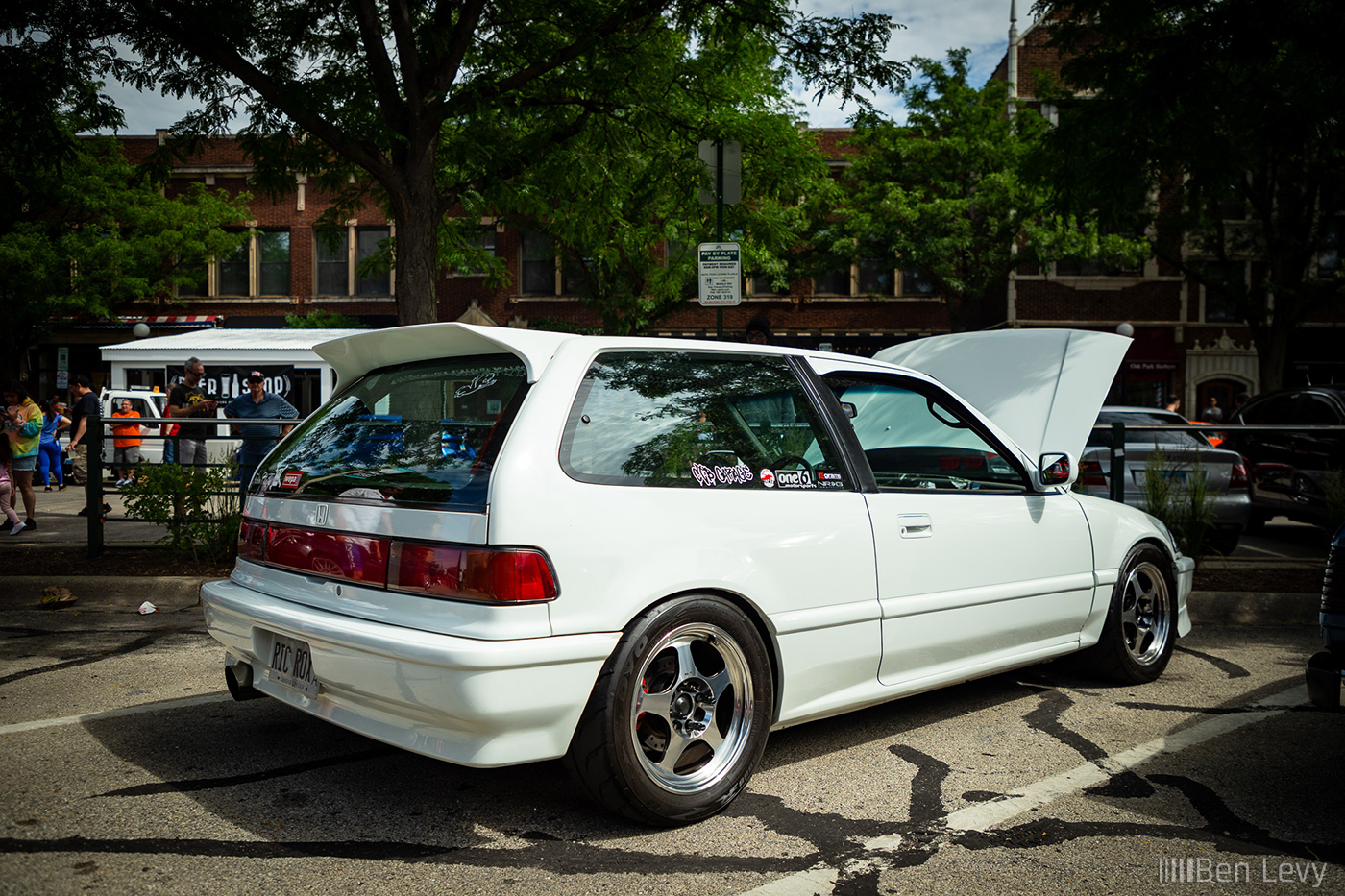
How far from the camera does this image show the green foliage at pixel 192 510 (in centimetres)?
768

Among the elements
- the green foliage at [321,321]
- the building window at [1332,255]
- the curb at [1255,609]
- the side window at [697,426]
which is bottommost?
the curb at [1255,609]

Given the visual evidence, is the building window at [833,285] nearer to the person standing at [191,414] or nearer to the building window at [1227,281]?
the building window at [1227,281]

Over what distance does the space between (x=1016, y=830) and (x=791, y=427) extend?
5.11 ft

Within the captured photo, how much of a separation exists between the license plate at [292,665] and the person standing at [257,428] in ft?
9.85

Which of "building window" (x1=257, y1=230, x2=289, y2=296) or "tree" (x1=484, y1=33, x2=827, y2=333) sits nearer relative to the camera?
"tree" (x1=484, y1=33, x2=827, y2=333)

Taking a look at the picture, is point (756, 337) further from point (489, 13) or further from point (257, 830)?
point (257, 830)

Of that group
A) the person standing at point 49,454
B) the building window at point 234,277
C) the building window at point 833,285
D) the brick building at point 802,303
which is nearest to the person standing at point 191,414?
the person standing at point 49,454

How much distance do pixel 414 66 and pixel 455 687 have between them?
7007 millimetres

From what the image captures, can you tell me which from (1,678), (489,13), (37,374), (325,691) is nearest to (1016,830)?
(325,691)

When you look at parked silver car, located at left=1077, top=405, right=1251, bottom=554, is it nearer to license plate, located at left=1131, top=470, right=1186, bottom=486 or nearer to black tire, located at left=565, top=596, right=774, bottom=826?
license plate, located at left=1131, top=470, right=1186, bottom=486

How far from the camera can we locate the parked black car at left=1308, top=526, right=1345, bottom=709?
318cm

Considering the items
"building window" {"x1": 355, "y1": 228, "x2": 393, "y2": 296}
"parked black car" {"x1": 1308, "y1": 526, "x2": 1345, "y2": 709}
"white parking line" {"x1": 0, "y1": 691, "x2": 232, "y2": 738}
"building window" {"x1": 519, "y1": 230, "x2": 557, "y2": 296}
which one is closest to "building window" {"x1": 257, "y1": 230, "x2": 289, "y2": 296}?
"building window" {"x1": 355, "y1": 228, "x2": 393, "y2": 296}

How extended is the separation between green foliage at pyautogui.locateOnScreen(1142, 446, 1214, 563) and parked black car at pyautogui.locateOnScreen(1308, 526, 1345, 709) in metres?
4.58

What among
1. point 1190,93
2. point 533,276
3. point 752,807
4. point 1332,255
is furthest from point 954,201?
point 752,807
